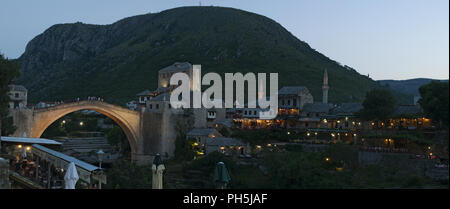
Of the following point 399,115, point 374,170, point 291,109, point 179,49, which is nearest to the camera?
point 374,170

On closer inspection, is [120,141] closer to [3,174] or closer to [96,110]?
[96,110]

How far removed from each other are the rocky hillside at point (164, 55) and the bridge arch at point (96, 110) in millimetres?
40028

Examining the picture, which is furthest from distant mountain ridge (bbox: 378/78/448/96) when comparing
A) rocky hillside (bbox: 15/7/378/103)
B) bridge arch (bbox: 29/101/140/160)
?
bridge arch (bbox: 29/101/140/160)

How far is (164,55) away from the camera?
124938mm

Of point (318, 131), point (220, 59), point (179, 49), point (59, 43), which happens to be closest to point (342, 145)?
point (318, 131)

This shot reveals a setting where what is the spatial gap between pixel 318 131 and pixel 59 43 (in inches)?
6284

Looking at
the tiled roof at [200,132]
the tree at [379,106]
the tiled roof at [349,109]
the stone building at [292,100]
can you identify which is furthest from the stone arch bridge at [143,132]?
the tree at [379,106]

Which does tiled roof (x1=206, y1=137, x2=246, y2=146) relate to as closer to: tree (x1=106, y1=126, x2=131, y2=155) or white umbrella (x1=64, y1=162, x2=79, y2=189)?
tree (x1=106, y1=126, x2=131, y2=155)

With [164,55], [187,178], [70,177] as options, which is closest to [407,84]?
[164,55]

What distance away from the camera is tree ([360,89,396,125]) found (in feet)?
145

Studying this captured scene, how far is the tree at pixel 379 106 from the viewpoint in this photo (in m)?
44.2

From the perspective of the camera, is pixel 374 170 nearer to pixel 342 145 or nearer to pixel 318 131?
pixel 342 145

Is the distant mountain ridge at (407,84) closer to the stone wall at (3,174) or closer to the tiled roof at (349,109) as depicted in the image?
the tiled roof at (349,109)
